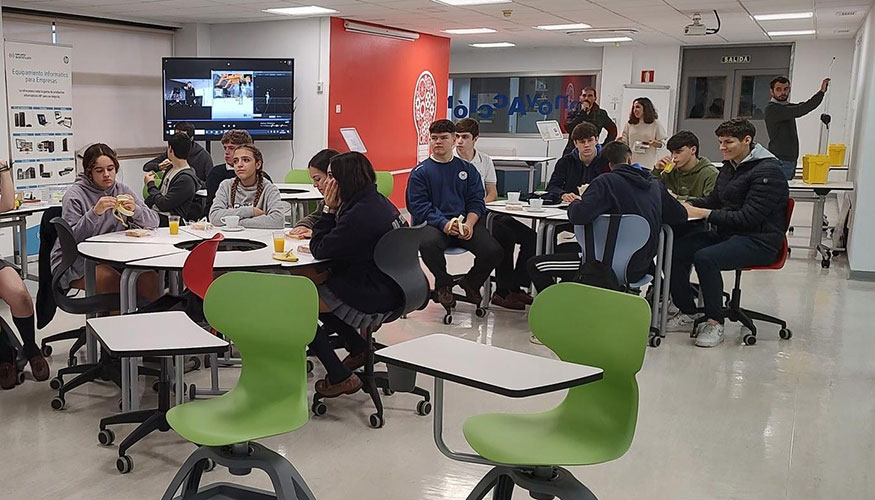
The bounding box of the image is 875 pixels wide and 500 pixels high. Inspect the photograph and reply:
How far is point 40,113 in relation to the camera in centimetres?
802

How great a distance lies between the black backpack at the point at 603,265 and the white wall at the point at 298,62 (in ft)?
18.2

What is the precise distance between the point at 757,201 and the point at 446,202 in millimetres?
1997

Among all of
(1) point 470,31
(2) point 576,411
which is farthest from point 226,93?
(2) point 576,411

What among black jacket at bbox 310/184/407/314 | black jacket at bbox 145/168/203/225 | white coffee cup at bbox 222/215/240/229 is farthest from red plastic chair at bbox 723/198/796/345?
black jacket at bbox 145/168/203/225

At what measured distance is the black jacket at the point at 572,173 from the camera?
6.16 m

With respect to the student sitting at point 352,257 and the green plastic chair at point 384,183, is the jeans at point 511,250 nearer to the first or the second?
the green plastic chair at point 384,183

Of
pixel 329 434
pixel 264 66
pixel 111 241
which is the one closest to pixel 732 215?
pixel 329 434

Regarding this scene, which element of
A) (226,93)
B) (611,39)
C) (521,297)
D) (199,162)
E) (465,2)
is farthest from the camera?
(611,39)

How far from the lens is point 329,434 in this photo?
367 centimetres

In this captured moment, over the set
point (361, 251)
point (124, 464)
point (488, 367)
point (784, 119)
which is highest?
point (784, 119)

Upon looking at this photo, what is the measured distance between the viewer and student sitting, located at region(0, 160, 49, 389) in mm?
4148

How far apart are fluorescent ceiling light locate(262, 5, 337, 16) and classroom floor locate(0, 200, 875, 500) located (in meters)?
4.89

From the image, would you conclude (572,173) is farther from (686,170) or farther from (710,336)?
(710,336)

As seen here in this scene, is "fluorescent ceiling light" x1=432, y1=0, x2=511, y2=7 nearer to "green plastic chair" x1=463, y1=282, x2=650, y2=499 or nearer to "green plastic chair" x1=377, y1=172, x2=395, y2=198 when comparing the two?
"green plastic chair" x1=377, y1=172, x2=395, y2=198
